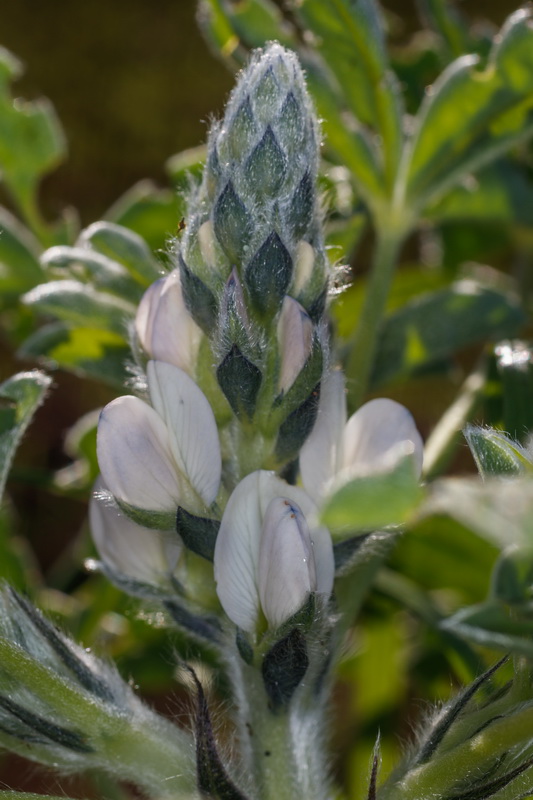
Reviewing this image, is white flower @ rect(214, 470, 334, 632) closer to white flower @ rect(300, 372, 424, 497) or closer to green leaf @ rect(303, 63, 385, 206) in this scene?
white flower @ rect(300, 372, 424, 497)

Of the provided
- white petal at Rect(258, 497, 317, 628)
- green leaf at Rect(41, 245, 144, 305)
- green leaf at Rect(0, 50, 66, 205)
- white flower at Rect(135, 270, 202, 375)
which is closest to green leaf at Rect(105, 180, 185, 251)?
green leaf at Rect(0, 50, 66, 205)

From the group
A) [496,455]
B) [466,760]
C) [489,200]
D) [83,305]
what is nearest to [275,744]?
[466,760]

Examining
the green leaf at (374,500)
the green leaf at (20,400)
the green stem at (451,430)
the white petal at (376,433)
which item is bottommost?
the green stem at (451,430)

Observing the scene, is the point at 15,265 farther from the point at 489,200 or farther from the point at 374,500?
the point at 374,500

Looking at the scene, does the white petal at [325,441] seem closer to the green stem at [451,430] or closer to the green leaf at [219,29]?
the green stem at [451,430]

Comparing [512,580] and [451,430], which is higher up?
[512,580]

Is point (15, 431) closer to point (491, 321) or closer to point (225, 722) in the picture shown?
point (225, 722)

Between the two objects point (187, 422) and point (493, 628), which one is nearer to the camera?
point (493, 628)

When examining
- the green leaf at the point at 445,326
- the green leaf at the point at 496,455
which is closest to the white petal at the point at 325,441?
the green leaf at the point at 496,455
